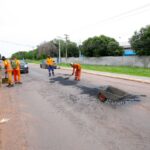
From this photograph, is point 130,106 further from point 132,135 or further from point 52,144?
point 52,144

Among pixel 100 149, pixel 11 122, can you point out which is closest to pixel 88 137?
pixel 100 149

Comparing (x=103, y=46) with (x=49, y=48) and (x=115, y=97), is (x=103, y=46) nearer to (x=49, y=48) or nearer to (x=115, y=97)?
(x=49, y=48)

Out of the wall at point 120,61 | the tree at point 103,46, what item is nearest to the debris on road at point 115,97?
the wall at point 120,61

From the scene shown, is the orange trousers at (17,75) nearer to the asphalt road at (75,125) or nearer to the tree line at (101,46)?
the asphalt road at (75,125)

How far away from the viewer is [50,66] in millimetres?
23125

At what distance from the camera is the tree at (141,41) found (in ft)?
126

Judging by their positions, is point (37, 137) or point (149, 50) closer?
point (37, 137)

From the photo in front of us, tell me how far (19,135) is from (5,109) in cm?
323

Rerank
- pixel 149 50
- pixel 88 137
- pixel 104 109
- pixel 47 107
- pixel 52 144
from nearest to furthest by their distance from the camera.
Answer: pixel 52 144 → pixel 88 137 → pixel 104 109 → pixel 47 107 → pixel 149 50

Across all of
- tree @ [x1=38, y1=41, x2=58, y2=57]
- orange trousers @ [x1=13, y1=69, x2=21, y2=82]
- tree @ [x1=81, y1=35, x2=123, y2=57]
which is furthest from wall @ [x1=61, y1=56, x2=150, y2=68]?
tree @ [x1=38, y1=41, x2=58, y2=57]

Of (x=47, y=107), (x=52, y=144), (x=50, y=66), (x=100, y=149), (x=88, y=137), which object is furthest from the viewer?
(x=50, y=66)

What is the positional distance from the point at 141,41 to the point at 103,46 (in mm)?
15064

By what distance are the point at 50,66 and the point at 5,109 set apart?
552 inches

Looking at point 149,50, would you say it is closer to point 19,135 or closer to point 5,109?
point 5,109
